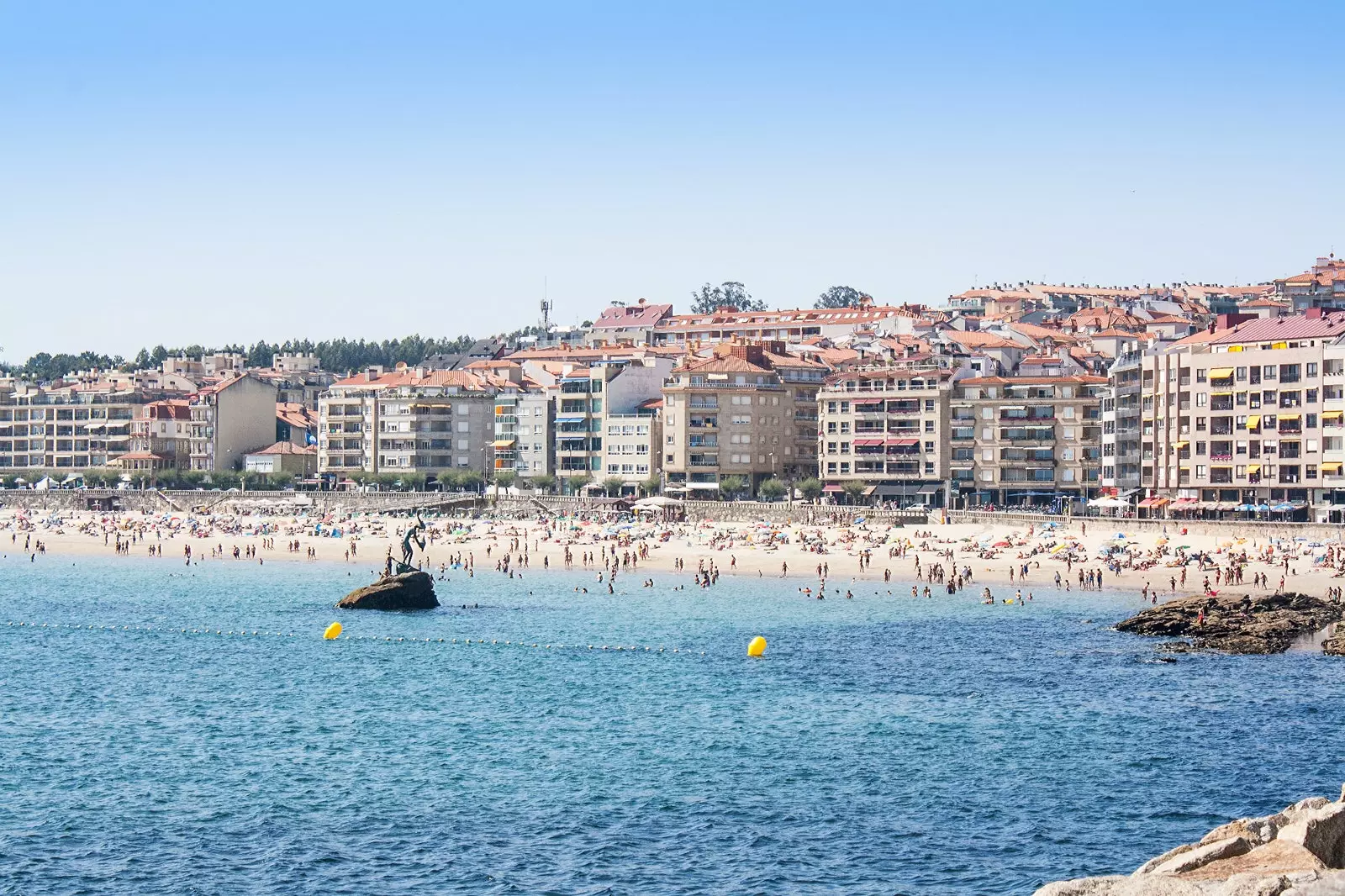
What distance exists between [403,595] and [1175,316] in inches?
4486

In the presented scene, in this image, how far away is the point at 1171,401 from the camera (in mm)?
108688

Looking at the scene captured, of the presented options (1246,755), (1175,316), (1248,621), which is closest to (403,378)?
(1175,316)

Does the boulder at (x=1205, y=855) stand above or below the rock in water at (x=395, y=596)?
above

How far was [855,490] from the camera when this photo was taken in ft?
420

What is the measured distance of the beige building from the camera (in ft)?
448

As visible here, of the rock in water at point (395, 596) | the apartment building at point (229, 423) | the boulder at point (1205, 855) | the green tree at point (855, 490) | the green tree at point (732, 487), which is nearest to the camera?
the boulder at point (1205, 855)

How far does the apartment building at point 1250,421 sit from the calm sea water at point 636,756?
37256 mm

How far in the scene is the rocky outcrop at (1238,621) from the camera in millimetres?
57688

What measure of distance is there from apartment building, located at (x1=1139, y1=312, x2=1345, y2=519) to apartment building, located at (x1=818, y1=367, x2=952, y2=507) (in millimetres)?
17730

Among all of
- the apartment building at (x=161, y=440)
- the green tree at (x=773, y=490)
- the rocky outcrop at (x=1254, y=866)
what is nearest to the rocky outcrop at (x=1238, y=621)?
the rocky outcrop at (x=1254, y=866)

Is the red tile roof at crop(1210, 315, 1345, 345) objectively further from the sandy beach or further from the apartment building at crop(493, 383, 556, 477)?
the apartment building at crop(493, 383, 556, 477)

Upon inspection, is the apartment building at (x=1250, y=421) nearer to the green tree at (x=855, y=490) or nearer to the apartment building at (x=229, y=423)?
the green tree at (x=855, y=490)

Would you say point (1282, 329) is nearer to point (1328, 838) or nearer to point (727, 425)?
point (727, 425)

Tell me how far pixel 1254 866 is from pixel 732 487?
113871 mm
